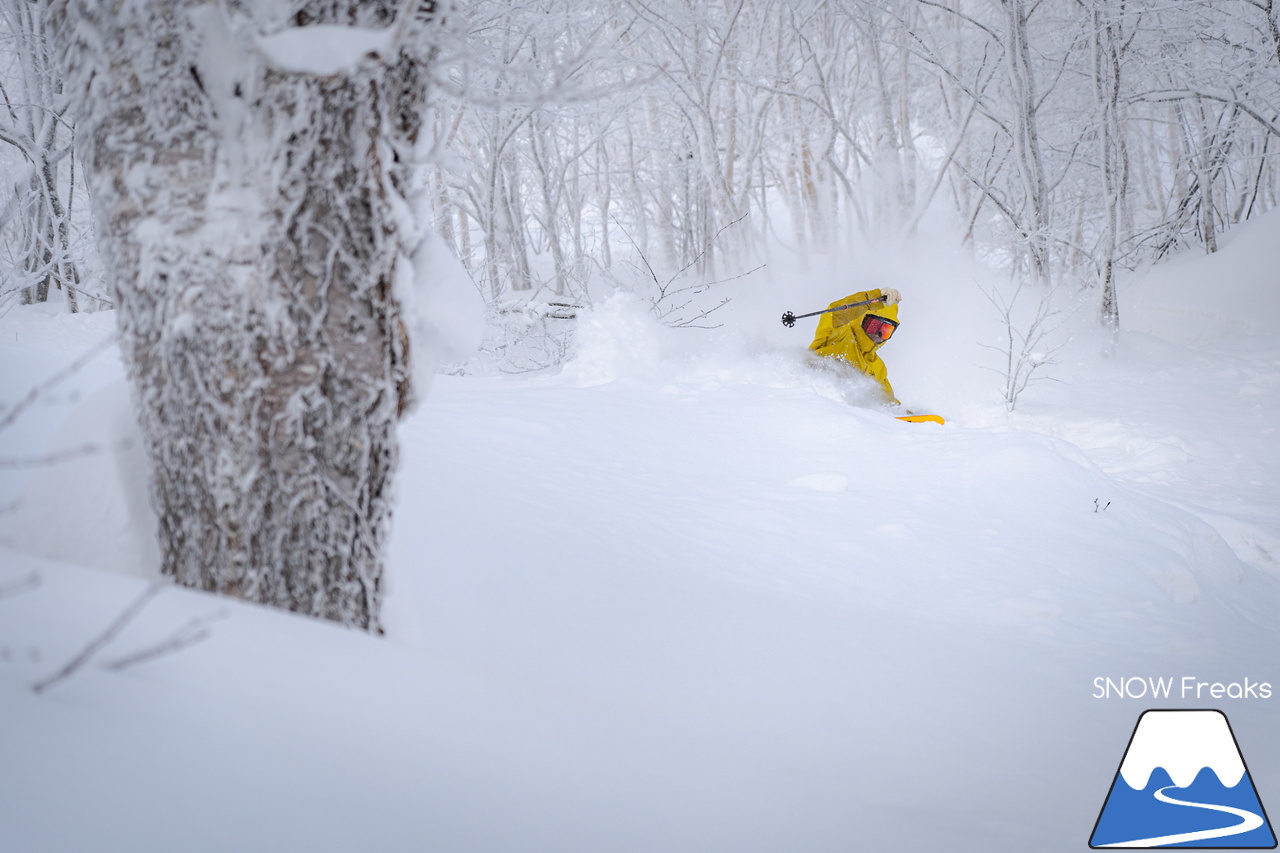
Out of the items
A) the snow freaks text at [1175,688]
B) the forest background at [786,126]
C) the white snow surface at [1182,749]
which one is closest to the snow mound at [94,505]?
the white snow surface at [1182,749]

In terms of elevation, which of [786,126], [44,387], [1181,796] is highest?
[786,126]

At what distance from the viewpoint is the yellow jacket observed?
5785 mm

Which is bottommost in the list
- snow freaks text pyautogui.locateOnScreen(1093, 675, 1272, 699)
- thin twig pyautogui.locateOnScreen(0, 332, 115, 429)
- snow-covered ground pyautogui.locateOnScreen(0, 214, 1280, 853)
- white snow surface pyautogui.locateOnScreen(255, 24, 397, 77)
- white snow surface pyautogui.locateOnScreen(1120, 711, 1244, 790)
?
snow freaks text pyautogui.locateOnScreen(1093, 675, 1272, 699)

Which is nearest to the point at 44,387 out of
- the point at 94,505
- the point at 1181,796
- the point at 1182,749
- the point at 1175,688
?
the point at 94,505

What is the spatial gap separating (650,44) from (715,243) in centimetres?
253

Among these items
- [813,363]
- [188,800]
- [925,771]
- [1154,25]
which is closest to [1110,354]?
[813,363]

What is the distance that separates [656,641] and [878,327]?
457 centimetres

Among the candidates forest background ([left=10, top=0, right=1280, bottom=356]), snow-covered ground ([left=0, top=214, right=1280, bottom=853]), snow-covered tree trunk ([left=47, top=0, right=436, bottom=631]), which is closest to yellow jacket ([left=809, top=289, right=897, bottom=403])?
snow-covered ground ([left=0, top=214, right=1280, bottom=853])

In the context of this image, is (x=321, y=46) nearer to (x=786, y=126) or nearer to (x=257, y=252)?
(x=257, y=252)

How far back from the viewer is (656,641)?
6.30ft

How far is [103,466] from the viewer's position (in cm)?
144

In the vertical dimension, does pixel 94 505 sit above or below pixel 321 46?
below

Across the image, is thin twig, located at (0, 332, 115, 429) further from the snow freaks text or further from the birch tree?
the birch tree

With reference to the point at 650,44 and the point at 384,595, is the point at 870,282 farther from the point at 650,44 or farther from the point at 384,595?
the point at 384,595
